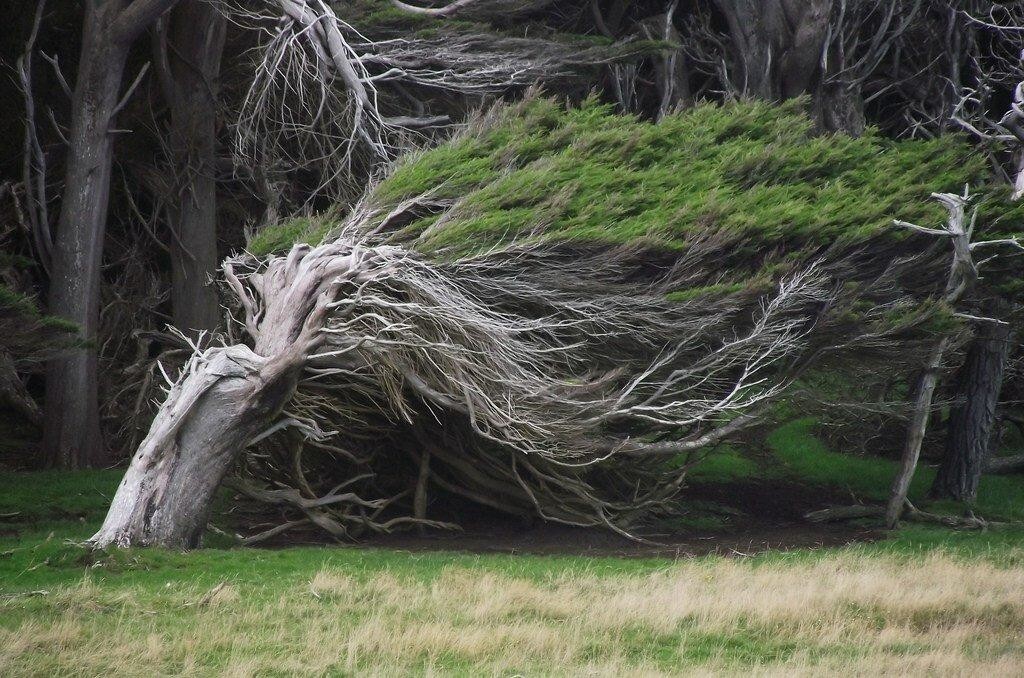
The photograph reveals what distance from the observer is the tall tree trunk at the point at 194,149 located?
59.0 ft

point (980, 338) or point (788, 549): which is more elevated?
point (980, 338)

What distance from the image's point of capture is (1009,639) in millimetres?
9078

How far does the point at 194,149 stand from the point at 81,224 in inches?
81.3

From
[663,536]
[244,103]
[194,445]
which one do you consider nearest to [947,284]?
[663,536]

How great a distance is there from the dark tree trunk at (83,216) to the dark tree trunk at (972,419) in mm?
11761

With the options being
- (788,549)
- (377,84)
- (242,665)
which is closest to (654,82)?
(377,84)

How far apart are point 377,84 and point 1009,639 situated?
1193 centimetres

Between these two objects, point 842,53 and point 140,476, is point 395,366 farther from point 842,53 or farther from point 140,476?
point 842,53

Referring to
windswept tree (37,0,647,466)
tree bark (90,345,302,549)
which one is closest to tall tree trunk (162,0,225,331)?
windswept tree (37,0,647,466)

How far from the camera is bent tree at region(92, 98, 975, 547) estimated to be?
12.3 metres

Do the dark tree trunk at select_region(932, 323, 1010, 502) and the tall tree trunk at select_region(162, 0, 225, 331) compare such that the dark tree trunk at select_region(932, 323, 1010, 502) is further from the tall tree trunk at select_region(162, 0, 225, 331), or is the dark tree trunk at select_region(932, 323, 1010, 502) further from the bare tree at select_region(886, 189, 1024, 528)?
the tall tree trunk at select_region(162, 0, 225, 331)

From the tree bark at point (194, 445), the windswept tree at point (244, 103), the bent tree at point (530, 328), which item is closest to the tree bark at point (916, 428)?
the bent tree at point (530, 328)

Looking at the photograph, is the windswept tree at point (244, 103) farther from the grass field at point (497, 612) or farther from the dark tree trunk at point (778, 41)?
the grass field at point (497, 612)

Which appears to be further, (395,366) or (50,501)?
(50,501)
